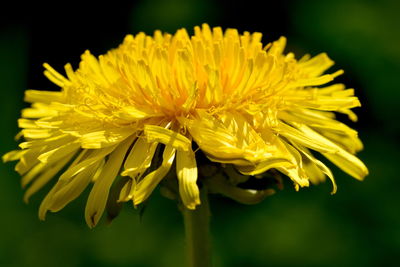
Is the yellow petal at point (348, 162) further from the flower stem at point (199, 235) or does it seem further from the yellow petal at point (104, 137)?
the yellow petal at point (104, 137)

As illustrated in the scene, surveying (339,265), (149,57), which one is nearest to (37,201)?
(339,265)

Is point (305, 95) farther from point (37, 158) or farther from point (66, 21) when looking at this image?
point (66, 21)

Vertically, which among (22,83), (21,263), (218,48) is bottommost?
(21,263)

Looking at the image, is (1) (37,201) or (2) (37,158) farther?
(1) (37,201)

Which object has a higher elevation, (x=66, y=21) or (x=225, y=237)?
(x=66, y=21)

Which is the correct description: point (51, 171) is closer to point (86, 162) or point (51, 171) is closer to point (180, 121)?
point (86, 162)

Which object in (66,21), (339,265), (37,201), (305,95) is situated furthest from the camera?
(66,21)

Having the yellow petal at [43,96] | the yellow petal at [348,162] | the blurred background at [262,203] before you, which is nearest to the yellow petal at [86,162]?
the yellow petal at [43,96]

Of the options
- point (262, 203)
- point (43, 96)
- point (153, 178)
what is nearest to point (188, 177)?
point (153, 178)
